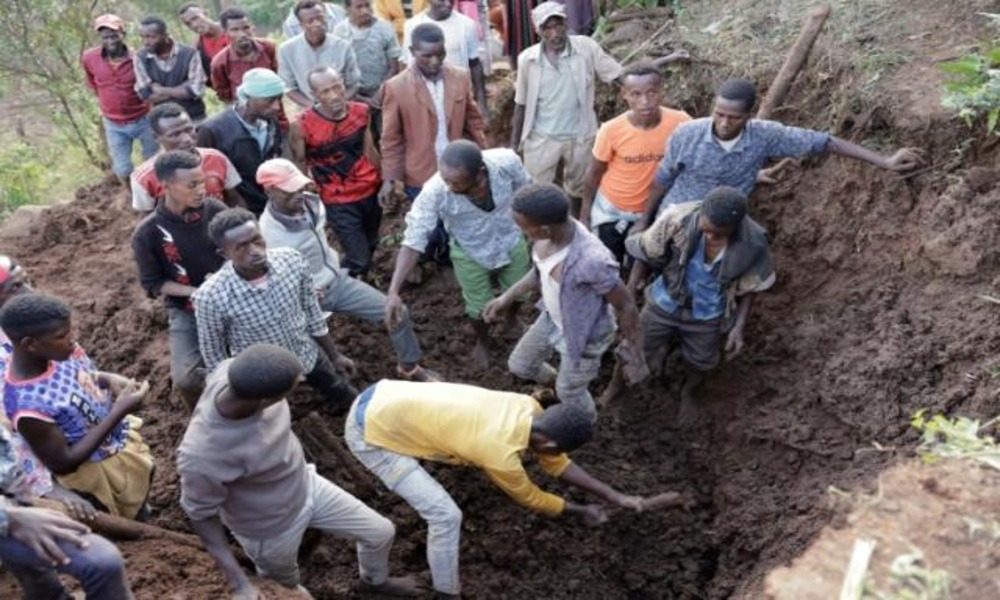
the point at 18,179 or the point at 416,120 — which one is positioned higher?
A: the point at 416,120

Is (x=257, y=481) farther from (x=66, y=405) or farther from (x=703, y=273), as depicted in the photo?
(x=703, y=273)

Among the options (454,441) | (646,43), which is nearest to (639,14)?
(646,43)

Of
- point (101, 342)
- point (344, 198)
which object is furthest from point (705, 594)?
point (101, 342)

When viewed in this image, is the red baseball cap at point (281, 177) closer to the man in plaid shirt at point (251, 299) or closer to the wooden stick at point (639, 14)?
the man in plaid shirt at point (251, 299)

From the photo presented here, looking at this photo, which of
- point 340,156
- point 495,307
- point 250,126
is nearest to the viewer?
point 495,307

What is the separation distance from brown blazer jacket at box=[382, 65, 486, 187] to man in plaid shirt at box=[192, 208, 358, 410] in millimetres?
1768

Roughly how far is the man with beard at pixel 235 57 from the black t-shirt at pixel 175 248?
2.57 meters

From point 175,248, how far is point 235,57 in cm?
283

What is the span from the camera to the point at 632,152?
5207 mm

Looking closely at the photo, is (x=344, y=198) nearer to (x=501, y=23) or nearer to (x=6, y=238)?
(x=501, y=23)

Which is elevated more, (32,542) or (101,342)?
(32,542)

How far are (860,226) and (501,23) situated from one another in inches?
174

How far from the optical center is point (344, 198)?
598 centimetres

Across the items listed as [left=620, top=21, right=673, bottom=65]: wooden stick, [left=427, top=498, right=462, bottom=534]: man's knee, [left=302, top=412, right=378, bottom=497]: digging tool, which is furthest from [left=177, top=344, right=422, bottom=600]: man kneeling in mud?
[left=620, top=21, right=673, bottom=65]: wooden stick
